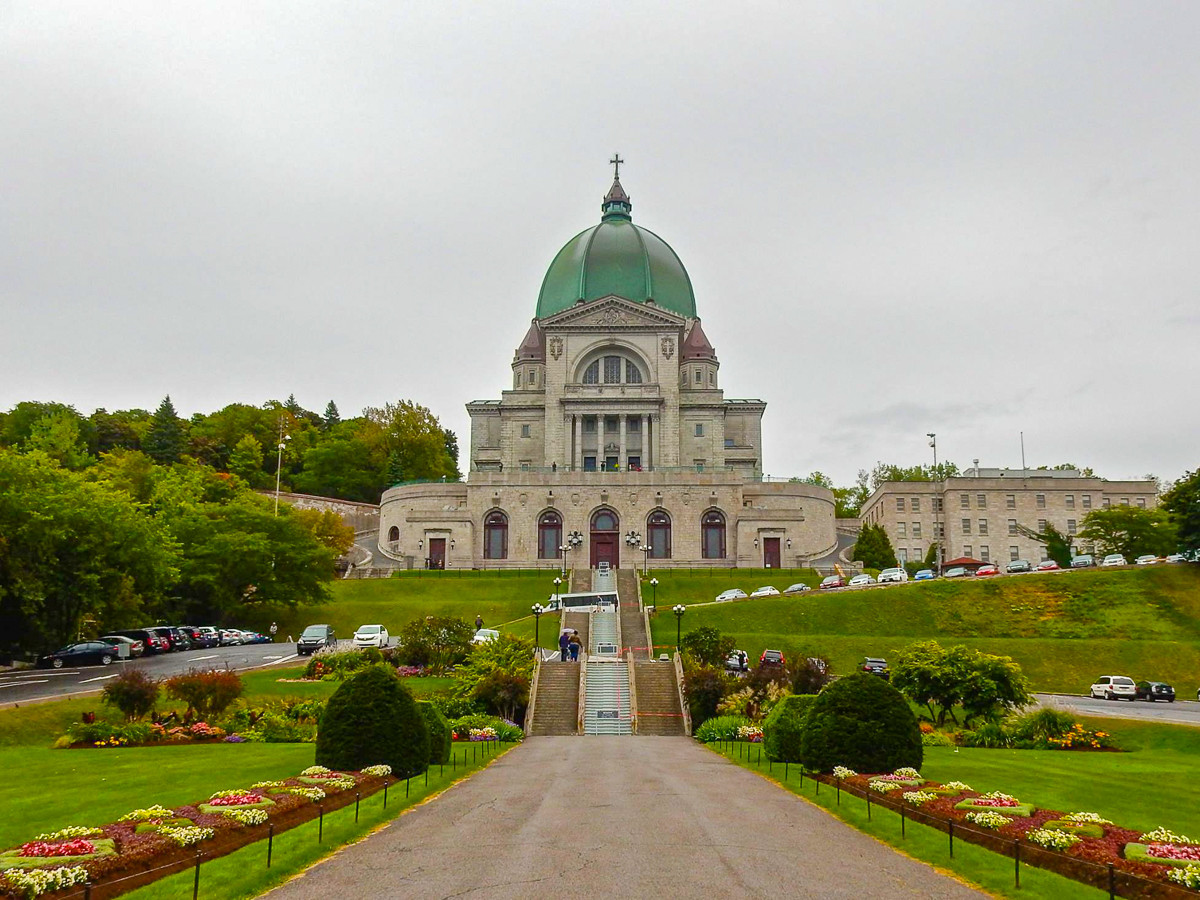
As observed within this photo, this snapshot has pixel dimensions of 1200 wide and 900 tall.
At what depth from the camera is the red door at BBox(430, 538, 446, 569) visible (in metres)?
81.2

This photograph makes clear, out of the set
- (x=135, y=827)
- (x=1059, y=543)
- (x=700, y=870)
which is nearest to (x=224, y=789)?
(x=135, y=827)

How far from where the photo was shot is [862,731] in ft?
70.8

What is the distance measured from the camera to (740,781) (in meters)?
22.2

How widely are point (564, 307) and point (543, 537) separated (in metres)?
26.5

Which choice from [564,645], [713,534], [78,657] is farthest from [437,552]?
[564,645]

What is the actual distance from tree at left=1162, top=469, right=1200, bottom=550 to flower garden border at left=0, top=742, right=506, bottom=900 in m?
63.7

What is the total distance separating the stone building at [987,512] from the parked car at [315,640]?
5944cm

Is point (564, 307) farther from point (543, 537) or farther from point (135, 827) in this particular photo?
point (135, 827)

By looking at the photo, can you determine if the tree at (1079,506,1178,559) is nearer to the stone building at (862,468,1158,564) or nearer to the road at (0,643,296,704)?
the stone building at (862,468,1158,564)

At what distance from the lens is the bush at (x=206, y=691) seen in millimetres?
32250

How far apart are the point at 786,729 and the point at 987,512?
7894cm

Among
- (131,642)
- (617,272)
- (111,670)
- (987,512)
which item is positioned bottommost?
(111,670)

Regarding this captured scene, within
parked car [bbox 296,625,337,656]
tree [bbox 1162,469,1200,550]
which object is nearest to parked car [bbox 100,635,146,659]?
parked car [bbox 296,625,337,656]

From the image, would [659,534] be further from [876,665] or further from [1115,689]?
[1115,689]
